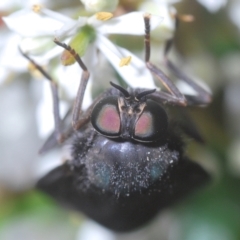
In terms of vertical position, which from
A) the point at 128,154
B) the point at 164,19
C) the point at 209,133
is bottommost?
the point at 209,133

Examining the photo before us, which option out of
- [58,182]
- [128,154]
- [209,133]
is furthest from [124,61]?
[209,133]

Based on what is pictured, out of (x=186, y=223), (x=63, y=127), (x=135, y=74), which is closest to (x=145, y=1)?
(x=135, y=74)

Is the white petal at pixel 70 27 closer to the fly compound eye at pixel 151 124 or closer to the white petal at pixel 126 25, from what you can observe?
the white petal at pixel 126 25

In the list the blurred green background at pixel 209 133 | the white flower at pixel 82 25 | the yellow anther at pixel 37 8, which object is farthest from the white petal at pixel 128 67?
→ the blurred green background at pixel 209 133

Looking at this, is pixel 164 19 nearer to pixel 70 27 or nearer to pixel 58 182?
pixel 70 27

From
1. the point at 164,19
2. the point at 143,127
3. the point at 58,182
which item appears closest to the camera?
the point at 143,127

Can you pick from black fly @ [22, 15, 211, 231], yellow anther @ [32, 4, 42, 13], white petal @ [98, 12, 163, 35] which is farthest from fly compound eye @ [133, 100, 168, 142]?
yellow anther @ [32, 4, 42, 13]
